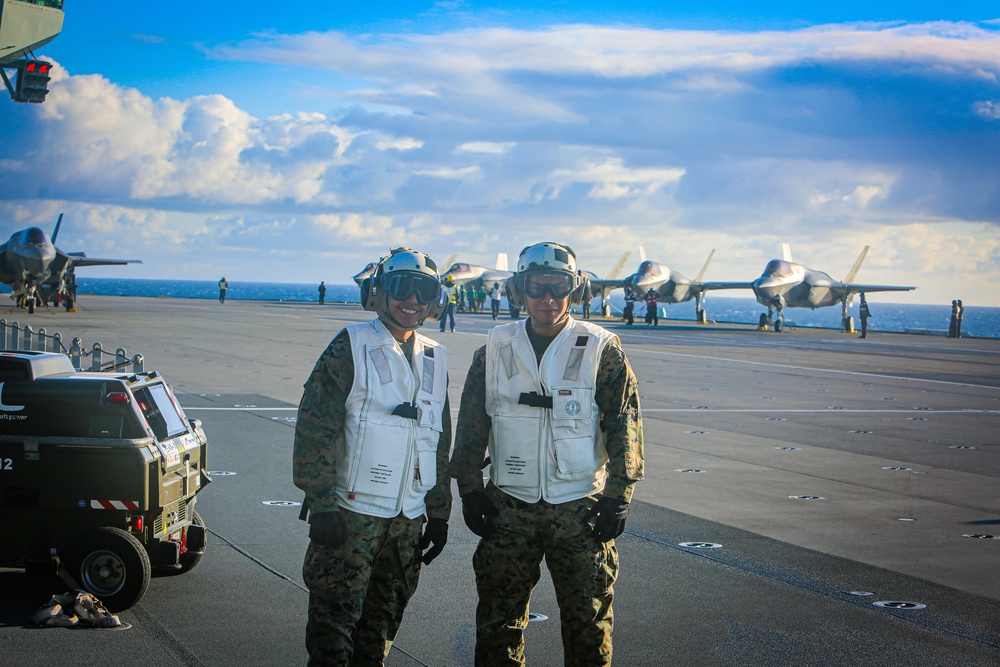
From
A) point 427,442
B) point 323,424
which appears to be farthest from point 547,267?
point 323,424

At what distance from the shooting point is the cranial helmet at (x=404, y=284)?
14.2ft

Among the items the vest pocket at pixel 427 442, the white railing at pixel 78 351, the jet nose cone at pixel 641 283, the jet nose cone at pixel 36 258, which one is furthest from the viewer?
the jet nose cone at pixel 641 283

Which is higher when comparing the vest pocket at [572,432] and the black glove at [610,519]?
the vest pocket at [572,432]

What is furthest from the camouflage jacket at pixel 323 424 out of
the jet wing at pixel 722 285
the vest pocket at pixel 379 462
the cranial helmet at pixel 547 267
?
the jet wing at pixel 722 285

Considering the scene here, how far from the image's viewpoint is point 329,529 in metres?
3.94

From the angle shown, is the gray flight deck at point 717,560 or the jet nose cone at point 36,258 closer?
the gray flight deck at point 717,560

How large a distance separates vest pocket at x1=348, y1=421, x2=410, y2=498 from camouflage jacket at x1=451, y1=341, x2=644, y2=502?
35cm

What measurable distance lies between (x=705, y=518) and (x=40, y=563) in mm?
5308

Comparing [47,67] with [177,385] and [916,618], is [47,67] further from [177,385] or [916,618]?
[916,618]

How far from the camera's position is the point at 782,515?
862 cm

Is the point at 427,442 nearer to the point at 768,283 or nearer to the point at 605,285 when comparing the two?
the point at 768,283

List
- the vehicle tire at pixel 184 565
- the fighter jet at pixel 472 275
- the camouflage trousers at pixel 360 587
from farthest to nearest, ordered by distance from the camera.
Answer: the fighter jet at pixel 472 275 < the vehicle tire at pixel 184 565 < the camouflage trousers at pixel 360 587

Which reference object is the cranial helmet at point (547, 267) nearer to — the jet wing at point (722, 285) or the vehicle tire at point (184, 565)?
the vehicle tire at point (184, 565)

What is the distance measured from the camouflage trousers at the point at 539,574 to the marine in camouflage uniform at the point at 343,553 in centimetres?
29
